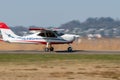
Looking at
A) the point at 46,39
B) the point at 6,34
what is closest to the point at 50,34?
the point at 46,39

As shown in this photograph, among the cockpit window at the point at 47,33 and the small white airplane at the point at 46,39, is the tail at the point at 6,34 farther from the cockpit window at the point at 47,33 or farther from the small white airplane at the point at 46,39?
the cockpit window at the point at 47,33

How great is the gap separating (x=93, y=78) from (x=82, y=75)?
1.37 m

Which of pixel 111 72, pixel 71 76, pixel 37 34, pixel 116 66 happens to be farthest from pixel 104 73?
pixel 37 34

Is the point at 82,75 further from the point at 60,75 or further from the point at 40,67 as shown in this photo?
the point at 40,67

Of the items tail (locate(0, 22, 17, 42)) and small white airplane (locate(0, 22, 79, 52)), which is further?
tail (locate(0, 22, 17, 42))

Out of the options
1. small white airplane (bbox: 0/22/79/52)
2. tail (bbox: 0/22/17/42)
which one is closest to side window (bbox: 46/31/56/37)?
small white airplane (bbox: 0/22/79/52)

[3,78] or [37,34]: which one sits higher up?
[37,34]

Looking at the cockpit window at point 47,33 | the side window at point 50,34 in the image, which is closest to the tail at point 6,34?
the cockpit window at point 47,33

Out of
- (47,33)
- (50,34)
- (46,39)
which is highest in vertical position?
(47,33)

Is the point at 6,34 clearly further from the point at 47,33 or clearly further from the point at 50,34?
the point at 50,34

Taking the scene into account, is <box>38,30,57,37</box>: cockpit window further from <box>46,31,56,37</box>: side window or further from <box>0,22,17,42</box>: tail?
<box>0,22,17,42</box>: tail

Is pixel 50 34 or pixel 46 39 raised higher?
pixel 50 34

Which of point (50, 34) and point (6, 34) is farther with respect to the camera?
point (6, 34)

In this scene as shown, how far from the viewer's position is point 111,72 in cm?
2580
